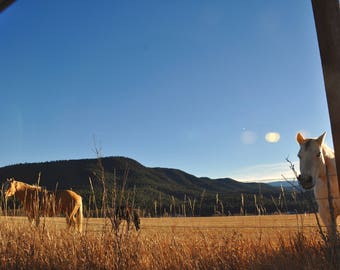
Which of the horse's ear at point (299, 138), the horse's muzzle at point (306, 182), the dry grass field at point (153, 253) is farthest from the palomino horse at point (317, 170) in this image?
the dry grass field at point (153, 253)

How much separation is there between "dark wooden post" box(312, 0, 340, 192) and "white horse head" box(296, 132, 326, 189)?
286 cm

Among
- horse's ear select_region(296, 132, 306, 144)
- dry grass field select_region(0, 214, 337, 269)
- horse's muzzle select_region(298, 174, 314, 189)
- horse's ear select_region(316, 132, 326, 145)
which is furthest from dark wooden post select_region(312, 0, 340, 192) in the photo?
horse's ear select_region(296, 132, 306, 144)

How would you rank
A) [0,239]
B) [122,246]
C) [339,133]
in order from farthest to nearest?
[0,239]
[122,246]
[339,133]

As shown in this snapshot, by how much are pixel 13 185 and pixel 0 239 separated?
7443mm

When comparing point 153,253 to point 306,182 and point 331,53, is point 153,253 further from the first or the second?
point 331,53

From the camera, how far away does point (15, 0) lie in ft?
10.0

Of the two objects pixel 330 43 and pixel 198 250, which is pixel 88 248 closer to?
pixel 198 250

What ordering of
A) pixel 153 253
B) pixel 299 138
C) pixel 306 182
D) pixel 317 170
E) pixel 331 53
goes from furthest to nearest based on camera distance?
pixel 299 138
pixel 317 170
pixel 306 182
pixel 153 253
pixel 331 53

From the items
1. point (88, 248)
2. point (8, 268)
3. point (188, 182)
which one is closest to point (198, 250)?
point (88, 248)

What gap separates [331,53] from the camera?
2.08 meters

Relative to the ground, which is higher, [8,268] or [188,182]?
[188,182]

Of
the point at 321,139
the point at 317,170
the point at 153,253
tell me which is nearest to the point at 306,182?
Result: the point at 317,170

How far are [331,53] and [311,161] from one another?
3112 mm

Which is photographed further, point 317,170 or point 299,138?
point 299,138
